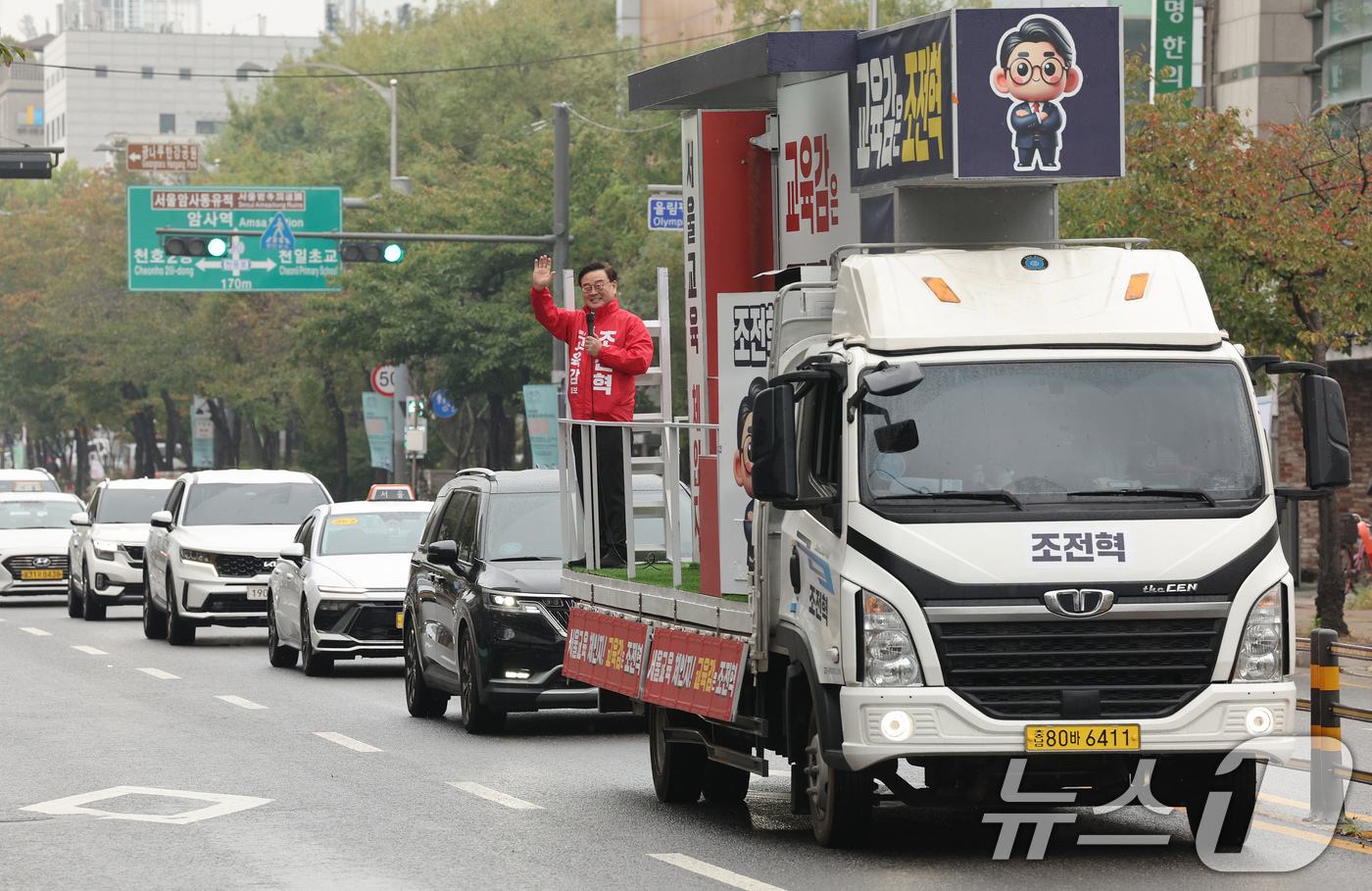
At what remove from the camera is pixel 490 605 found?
14.9m

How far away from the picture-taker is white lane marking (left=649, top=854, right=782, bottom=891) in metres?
8.90

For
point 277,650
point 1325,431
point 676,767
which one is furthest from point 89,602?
point 1325,431

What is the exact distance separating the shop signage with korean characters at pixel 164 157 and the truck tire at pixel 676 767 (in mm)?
49629

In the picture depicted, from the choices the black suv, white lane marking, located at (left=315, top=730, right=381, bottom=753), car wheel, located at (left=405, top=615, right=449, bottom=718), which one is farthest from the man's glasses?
car wheel, located at (left=405, top=615, right=449, bottom=718)

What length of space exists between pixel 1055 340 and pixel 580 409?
4060 mm

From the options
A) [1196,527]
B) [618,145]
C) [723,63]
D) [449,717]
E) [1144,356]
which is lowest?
[449,717]

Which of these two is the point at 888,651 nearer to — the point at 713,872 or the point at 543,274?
the point at 713,872

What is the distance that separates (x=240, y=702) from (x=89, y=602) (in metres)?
12.4

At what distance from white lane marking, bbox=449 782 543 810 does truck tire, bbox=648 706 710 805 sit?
2.17ft

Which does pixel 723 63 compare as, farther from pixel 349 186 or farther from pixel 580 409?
pixel 349 186

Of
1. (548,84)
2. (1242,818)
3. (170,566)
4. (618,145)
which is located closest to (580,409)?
(1242,818)

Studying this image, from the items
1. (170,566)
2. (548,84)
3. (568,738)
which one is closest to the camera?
(568,738)

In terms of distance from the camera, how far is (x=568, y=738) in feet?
49.5

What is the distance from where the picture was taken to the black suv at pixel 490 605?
1474 cm
